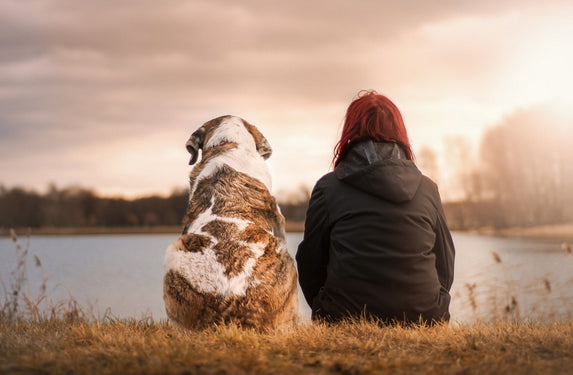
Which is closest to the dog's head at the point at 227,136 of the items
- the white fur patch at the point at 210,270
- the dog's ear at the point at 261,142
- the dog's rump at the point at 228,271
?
the dog's ear at the point at 261,142

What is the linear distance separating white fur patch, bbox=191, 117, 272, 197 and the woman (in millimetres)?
994

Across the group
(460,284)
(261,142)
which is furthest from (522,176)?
(261,142)

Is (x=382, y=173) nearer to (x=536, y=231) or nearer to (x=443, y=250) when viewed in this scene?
(x=443, y=250)

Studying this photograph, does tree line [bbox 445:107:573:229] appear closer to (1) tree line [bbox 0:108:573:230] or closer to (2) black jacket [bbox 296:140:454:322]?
(1) tree line [bbox 0:108:573:230]

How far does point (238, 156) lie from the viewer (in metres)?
5.53

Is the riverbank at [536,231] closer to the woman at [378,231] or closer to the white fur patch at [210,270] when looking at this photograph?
the woman at [378,231]

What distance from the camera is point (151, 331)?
476 centimetres

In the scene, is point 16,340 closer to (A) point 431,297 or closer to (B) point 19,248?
(A) point 431,297

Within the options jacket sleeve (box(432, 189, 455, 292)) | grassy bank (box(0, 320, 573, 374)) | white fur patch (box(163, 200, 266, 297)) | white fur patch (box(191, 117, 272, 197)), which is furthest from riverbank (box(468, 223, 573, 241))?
white fur patch (box(163, 200, 266, 297))

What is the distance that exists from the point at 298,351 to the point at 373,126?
213 centimetres

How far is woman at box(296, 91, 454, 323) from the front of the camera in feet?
14.2

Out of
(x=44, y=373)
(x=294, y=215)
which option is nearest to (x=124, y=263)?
(x=294, y=215)

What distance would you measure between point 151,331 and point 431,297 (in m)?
2.63

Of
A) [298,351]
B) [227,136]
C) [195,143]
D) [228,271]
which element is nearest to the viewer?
[298,351]
